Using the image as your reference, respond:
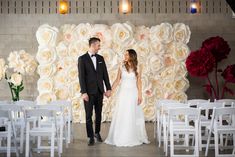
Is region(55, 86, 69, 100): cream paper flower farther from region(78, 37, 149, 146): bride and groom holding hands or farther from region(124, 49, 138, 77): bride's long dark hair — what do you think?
region(124, 49, 138, 77): bride's long dark hair

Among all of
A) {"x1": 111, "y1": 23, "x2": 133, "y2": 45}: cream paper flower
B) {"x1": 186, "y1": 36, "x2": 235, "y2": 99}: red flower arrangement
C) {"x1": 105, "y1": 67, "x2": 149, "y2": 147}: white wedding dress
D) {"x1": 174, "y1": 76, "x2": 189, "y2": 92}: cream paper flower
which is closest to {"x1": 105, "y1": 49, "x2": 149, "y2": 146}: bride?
{"x1": 105, "y1": 67, "x2": 149, "y2": 147}: white wedding dress

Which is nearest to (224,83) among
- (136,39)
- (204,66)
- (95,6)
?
(204,66)

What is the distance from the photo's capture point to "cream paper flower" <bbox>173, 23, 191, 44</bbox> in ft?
39.1

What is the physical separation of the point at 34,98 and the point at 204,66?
4530mm

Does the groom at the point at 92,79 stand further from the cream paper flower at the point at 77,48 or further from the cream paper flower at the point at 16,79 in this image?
the cream paper flower at the point at 16,79

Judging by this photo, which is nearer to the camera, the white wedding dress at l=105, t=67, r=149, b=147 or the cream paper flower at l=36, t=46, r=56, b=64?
the white wedding dress at l=105, t=67, r=149, b=147

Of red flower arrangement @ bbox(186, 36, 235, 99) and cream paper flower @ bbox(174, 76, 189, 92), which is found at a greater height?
red flower arrangement @ bbox(186, 36, 235, 99)

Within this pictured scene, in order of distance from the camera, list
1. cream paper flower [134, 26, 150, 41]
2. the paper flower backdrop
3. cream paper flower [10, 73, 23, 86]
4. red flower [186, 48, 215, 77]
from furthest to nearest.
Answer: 1. cream paper flower [134, 26, 150, 41]
2. the paper flower backdrop
3. red flower [186, 48, 215, 77]
4. cream paper flower [10, 73, 23, 86]

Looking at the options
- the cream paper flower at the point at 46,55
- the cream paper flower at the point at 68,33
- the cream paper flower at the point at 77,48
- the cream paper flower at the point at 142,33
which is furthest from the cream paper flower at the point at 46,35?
the cream paper flower at the point at 142,33

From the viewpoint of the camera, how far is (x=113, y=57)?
11.9m

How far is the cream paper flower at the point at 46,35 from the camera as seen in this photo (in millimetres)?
11758

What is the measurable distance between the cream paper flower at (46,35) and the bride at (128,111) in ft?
11.7

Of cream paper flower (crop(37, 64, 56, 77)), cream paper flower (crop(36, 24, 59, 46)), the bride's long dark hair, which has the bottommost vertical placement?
cream paper flower (crop(37, 64, 56, 77))

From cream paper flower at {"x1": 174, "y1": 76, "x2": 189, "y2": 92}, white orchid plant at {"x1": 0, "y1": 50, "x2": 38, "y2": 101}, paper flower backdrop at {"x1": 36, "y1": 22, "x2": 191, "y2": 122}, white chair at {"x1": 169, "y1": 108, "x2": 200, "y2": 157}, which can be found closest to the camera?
white chair at {"x1": 169, "y1": 108, "x2": 200, "y2": 157}
